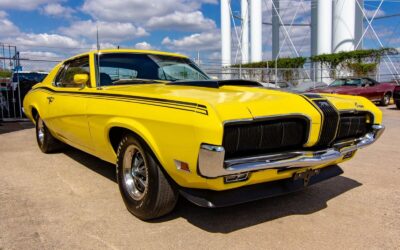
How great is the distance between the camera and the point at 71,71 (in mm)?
5293

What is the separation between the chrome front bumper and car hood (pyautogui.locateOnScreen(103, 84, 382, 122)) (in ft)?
0.86

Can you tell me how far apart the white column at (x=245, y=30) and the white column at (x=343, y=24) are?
12.1m

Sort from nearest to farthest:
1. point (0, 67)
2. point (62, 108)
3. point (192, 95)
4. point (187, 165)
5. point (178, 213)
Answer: point (187, 165) → point (192, 95) → point (178, 213) → point (62, 108) → point (0, 67)

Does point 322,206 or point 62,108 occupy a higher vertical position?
point 62,108

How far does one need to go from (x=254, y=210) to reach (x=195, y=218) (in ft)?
1.90

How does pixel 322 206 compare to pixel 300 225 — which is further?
pixel 322 206

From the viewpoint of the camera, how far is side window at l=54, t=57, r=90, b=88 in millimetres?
4818

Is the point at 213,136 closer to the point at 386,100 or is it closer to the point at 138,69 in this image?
the point at 138,69

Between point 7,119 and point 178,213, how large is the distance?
929 centimetres

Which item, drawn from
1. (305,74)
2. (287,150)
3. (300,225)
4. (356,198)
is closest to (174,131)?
(287,150)

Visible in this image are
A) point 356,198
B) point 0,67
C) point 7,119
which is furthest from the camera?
point 0,67

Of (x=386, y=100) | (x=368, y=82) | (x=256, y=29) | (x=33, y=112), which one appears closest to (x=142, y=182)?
(x=33, y=112)

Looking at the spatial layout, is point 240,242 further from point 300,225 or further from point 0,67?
point 0,67

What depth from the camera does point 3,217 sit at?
11.6 ft
